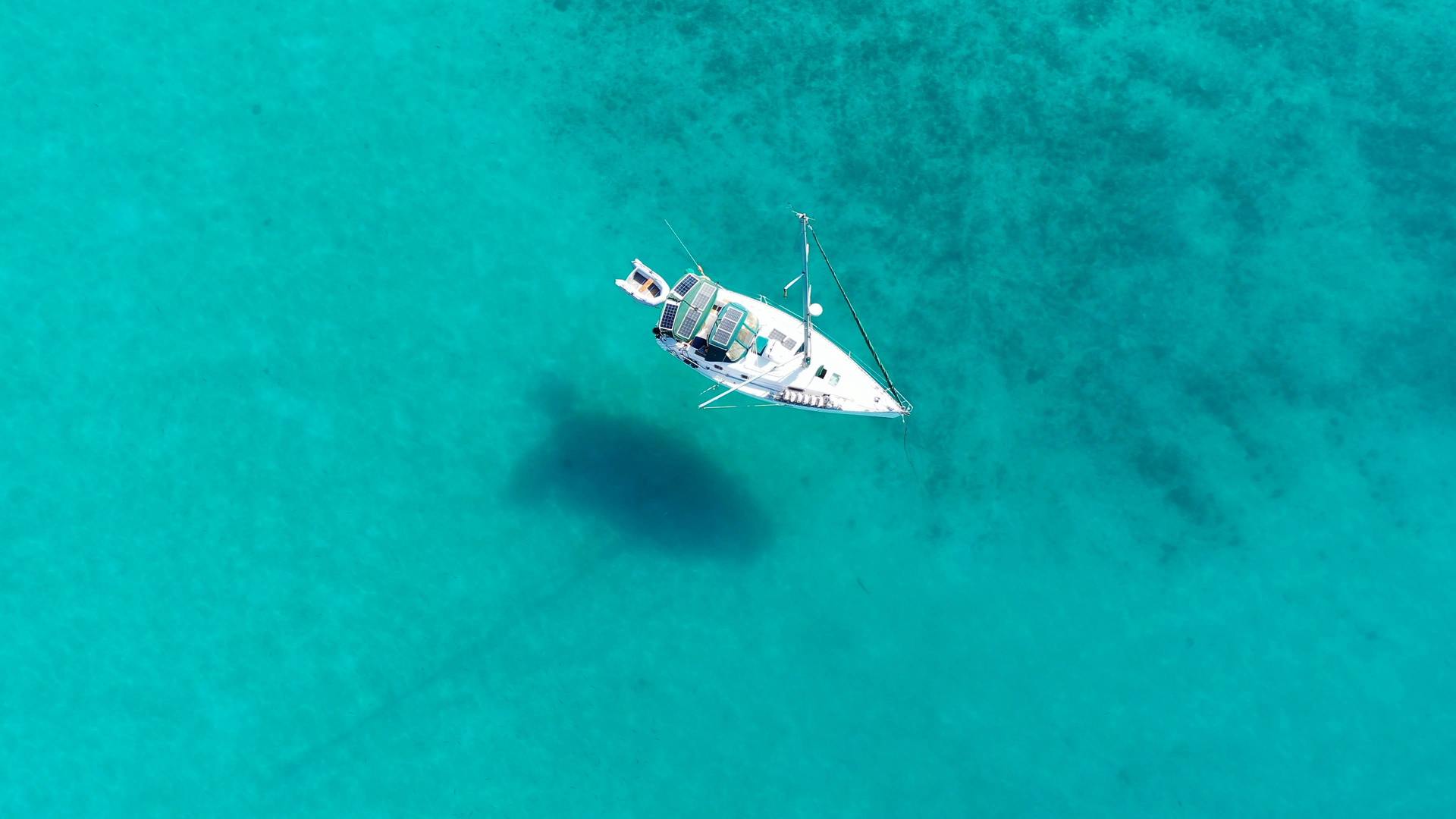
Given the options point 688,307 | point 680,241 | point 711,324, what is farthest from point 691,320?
point 680,241

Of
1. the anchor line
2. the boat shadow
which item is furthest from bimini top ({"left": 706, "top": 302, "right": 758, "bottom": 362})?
the anchor line

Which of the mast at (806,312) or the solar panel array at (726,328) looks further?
the mast at (806,312)

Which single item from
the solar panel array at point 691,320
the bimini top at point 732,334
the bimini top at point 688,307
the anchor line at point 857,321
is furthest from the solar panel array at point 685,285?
the anchor line at point 857,321

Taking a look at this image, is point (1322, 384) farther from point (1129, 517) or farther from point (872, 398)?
point (872, 398)

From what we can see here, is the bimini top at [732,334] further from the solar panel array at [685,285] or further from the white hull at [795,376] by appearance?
the solar panel array at [685,285]

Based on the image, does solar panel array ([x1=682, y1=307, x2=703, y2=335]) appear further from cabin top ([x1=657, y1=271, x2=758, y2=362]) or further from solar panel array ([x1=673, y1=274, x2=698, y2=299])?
solar panel array ([x1=673, y1=274, x2=698, y2=299])

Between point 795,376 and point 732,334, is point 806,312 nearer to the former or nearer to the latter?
point 795,376
